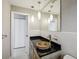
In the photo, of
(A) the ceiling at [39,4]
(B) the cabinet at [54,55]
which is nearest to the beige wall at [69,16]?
(A) the ceiling at [39,4]

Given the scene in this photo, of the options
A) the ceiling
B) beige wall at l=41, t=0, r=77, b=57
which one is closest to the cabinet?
beige wall at l=41, t=0, r=77, b=57

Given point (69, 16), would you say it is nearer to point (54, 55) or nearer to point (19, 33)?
point (54, 55)

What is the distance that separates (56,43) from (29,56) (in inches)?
24.2

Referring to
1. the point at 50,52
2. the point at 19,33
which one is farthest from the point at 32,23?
the point at 50,52

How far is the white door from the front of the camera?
1676 mm

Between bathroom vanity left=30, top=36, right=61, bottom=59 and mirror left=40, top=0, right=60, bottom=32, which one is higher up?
mirror left=40, top=0, right=60, bottom=32

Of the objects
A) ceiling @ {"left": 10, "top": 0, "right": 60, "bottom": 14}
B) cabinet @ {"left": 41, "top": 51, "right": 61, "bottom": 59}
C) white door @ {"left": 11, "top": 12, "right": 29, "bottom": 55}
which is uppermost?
ceiling @ {"left": 10, "top": 0, "right": 60, "bottom": 14}

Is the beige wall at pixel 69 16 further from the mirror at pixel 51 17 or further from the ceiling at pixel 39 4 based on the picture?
the ceiling at pixel 39 4

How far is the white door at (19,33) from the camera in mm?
1676

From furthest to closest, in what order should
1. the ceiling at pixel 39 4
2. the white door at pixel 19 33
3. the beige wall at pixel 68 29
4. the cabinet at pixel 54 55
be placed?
the white door at pixel 19 33, the ceiling at pixel 39 4, the cabinet at pixel 54 55, the beige wall at pixel 68 29

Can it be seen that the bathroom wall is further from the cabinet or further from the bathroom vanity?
the cabinet

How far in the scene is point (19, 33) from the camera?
177 centimetres

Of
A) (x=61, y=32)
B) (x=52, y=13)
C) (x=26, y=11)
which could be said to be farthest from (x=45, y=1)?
(x=61, y=32)

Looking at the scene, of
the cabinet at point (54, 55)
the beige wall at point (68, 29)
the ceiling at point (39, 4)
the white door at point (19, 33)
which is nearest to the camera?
the beige wall at point (68, 29)
